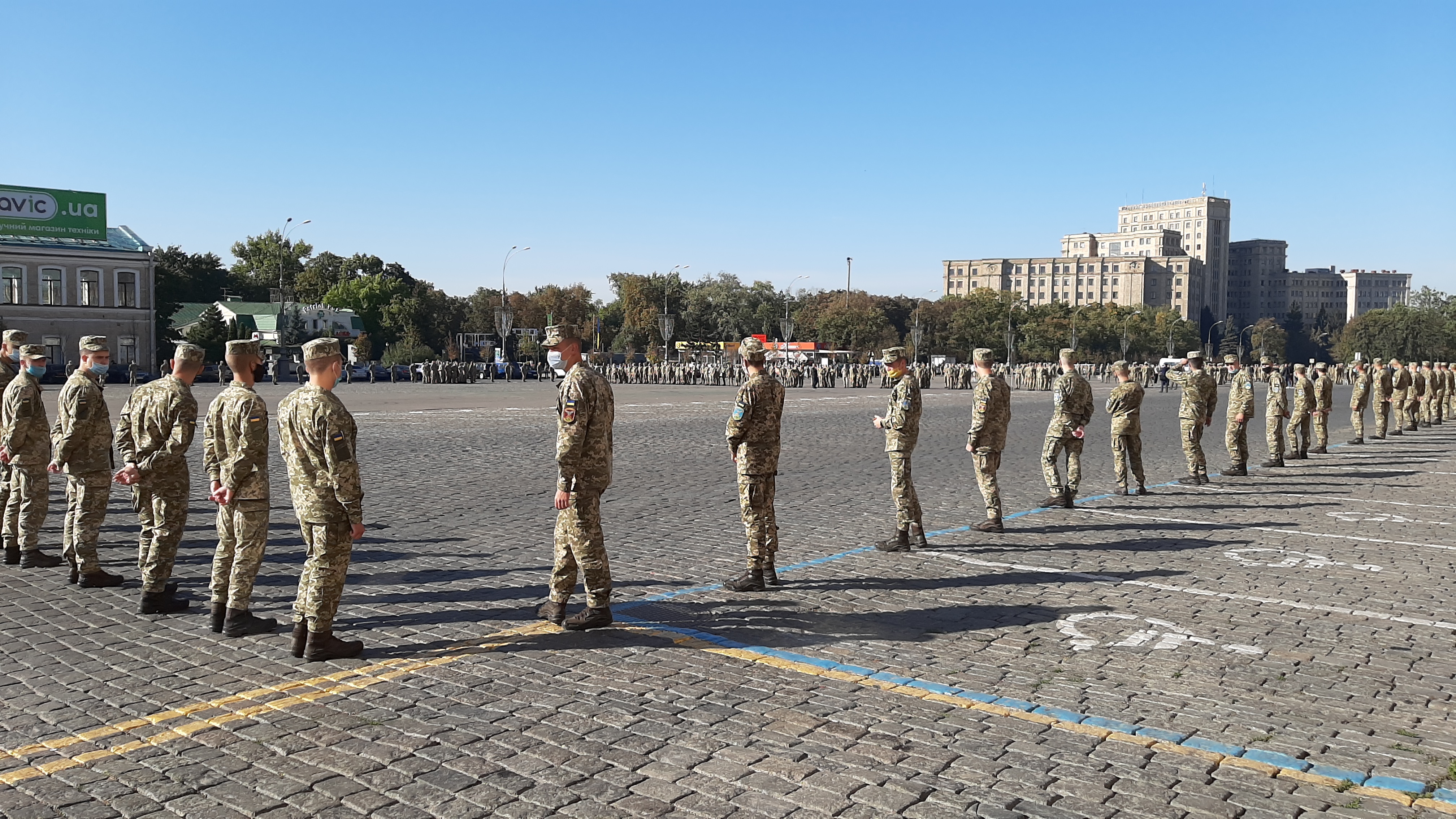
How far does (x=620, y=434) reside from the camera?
77.3 ft

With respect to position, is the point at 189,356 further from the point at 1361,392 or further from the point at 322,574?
the point at 1361,392

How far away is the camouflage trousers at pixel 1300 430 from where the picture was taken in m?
19.1

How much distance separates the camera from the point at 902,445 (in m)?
9.55

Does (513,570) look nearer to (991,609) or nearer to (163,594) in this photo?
(163,594)

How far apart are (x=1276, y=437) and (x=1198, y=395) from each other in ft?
13.5

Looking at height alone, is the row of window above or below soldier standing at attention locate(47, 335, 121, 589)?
above

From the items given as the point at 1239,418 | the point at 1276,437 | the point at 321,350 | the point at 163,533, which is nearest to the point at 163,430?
the point at 163,533

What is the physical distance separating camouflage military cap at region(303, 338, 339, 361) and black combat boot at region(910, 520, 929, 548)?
210 inches

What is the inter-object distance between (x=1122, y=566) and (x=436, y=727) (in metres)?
6.09

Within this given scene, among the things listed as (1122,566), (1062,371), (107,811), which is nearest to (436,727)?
(107,811)

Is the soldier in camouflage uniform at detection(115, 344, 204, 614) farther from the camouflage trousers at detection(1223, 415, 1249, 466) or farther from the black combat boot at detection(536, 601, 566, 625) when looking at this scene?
the camouflage trousers at detection(1223, 415, 1249, 466)

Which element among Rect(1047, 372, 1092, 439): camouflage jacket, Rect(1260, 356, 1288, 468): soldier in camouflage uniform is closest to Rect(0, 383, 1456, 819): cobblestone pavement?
Rect(1047, 372, 1092, 439): camouflage jacket

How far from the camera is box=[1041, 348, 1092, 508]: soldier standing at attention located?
40.5 feet

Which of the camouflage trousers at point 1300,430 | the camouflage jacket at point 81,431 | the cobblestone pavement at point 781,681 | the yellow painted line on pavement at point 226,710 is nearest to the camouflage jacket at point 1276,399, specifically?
the camouflage trousers at point 1300,430
